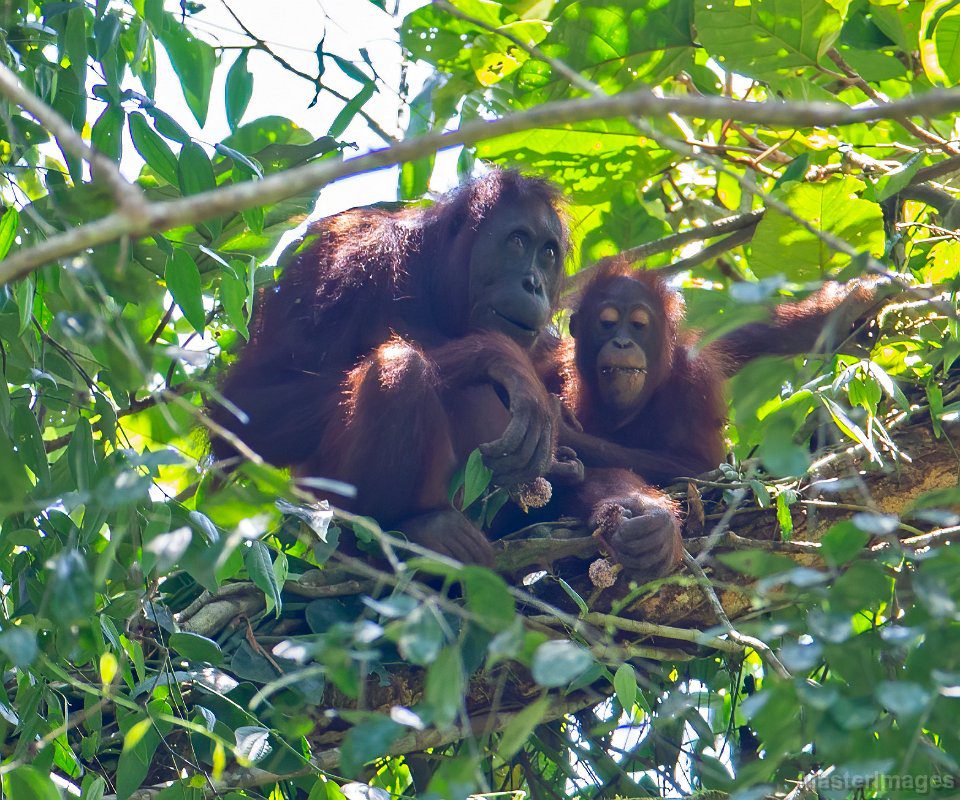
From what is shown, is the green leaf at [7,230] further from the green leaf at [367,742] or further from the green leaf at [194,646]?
the green leaf at [367,742]

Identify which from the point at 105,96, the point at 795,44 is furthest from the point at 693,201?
the point at 105,96

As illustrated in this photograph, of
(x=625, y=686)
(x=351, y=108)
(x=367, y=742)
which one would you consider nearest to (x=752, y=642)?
(x=625, y=686)

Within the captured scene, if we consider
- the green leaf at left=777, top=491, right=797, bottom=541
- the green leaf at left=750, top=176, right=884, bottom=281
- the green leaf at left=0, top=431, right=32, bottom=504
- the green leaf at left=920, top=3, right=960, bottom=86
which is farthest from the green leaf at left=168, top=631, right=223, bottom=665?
the green leaf at left=920, top=3, right=960, bottom=86

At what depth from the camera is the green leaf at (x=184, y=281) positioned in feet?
8.32

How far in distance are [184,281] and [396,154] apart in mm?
1421

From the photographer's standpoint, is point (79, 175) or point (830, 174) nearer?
point (79, 175)

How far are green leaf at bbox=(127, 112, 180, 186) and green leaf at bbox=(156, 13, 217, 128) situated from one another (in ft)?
0.56

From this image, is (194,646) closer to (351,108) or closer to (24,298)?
(24,298)

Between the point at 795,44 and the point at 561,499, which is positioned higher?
the point at 795,44

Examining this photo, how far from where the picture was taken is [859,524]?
1.52 meters

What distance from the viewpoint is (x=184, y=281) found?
101 inches

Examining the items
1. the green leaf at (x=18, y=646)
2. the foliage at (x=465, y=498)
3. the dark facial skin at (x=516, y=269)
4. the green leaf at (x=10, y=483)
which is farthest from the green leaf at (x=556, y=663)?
the dark facial skin at (x=516, y=269)

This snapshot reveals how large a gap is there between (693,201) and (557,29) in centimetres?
138

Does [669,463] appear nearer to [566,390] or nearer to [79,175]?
[566,390]
